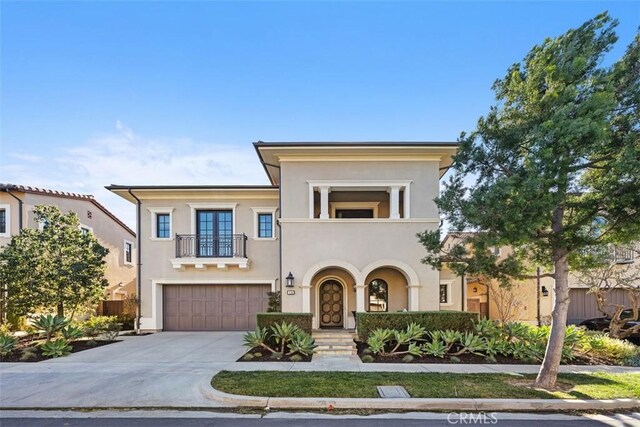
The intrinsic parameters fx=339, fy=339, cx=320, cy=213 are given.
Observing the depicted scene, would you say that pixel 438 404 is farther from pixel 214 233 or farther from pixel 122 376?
pixel 214 233

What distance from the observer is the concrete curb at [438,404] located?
5719mm

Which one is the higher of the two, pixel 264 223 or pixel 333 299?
pixel 264 223

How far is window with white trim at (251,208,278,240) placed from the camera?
1484cm

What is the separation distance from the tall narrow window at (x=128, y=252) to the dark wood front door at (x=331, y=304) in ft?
45.9

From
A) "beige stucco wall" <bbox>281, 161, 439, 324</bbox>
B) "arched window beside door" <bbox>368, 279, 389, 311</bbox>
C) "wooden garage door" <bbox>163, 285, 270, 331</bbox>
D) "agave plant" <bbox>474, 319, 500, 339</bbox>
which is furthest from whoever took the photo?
"wooden garage door" <bbox>163, 285, 270, 331</bbox>

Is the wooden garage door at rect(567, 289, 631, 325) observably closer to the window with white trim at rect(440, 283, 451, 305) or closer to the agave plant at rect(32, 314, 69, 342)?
the window with white trim at rect(440, 283, 451, 305)

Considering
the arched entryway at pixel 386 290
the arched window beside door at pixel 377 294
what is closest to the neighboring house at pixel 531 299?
the arched entryway at pixel 386 290

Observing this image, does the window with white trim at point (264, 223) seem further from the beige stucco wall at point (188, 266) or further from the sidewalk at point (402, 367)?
the sidewalk at point (402, 367)

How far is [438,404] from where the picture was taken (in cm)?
575

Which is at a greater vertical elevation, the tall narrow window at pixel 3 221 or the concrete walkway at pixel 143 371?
the tall narrow window at pixel 3 221

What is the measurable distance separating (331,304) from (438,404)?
8.13 meters

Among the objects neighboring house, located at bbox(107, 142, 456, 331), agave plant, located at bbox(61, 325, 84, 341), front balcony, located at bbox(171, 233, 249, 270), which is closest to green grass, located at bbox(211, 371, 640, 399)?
neighboring house, located at bbox(107, 142, 456, 331)

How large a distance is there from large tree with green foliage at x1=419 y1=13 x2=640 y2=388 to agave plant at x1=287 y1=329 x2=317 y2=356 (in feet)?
15.2

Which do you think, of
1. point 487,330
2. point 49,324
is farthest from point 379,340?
point 49,324
